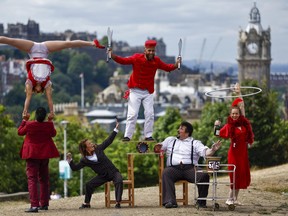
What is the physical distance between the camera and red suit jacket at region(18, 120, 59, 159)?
2847cm

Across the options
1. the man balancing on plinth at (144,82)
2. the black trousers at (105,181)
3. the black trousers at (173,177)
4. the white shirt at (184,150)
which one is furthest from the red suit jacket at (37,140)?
the white shirt at (184,150)

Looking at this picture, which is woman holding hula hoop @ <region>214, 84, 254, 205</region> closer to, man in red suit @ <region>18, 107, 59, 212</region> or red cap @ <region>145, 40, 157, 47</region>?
red cap @ <region>145, 40, 157, 47</region>

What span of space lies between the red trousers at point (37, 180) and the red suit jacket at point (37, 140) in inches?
7.5

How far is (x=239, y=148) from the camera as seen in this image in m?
28.9

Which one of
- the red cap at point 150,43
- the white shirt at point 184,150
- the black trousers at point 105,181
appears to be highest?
the red cap at point 150,43

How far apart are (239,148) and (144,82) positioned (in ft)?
6.88

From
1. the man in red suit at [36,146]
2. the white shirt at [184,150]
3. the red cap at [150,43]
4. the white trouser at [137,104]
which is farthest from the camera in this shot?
the white trouser at [137,104]

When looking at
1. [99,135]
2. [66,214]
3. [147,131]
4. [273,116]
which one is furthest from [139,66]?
[99,135]

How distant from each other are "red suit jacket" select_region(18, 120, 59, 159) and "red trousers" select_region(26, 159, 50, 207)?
0.62ft

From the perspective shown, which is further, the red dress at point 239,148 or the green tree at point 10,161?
the green tree at point 10,161

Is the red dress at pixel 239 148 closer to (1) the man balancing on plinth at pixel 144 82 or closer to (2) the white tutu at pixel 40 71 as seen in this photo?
(1) the man balancing on plinth at pixel 144 82

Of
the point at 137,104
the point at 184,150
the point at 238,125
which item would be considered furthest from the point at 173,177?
the point at 137,104

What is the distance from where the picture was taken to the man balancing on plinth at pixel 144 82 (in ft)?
95.6

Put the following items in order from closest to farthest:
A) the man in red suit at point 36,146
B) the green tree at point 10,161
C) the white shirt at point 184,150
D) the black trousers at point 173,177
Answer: the man in red suit at point 36,146, the black trousers at point 173,177, the white shirt at point 184,150, the green tree at point 10,161
